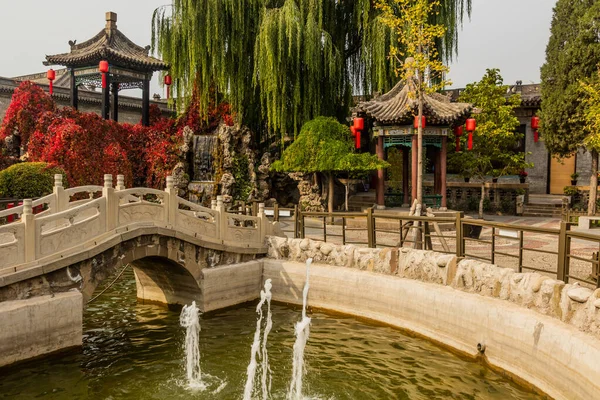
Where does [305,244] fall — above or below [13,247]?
below

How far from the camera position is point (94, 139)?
71.5ft

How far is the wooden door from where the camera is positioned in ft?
85.6

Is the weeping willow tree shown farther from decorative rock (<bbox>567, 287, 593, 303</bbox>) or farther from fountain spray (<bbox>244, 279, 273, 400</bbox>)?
decorative rock (<bbox>567, 287, 593, 303</bbox>)

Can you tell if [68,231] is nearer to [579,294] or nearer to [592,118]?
[579,294]

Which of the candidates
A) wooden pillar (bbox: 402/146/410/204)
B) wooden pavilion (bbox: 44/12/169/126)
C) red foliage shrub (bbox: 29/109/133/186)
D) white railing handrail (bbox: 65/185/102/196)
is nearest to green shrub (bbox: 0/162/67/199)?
white railing handrail (bbox: 65/185/102/196)

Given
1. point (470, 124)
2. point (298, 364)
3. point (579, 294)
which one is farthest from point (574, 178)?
point (298, 364)

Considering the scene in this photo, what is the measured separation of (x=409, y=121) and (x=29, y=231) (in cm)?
1294

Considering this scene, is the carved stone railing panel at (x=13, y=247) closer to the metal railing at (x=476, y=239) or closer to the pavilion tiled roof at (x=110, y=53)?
the metal railing at (x=476, y=239)

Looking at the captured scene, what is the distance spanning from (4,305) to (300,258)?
6029 millimetres

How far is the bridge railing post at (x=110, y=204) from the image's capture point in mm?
9000

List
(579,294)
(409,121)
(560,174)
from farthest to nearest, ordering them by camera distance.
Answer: (560,174), (409,121), (579,294)

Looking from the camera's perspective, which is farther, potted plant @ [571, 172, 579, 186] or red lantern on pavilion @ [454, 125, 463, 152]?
potted plant @ [571, 172, 579, 186]

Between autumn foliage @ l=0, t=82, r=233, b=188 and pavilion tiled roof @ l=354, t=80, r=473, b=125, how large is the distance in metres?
7.27

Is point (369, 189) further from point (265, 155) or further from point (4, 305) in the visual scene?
point (4, 305)
